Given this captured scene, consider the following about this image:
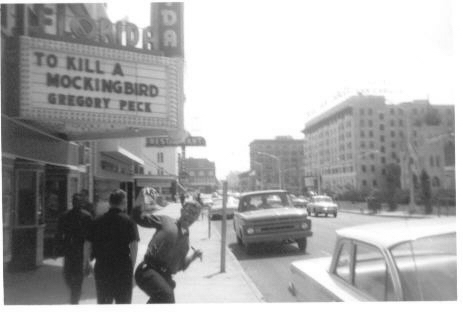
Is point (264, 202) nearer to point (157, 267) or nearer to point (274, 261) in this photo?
point (274, 261)

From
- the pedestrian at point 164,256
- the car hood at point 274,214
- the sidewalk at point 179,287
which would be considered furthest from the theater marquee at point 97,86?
the car hood at point 274,214

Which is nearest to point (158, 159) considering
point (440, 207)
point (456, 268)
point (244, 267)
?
point (440, 207)

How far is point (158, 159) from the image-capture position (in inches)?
1305

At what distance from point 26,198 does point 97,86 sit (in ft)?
9.92

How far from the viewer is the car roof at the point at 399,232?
10.3ft

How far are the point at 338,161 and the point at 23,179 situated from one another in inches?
3384

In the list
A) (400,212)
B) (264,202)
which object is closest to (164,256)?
(264,202)

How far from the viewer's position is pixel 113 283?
4.68 metres

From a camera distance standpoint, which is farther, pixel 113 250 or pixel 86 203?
pixel 86 203

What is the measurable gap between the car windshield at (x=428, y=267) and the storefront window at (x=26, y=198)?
22.8ft

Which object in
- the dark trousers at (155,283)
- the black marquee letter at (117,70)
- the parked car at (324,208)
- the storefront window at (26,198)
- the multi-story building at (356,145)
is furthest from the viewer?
the multi-story building at (356,145)

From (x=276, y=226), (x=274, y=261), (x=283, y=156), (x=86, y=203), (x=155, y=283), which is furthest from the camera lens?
(x=283, y=156)

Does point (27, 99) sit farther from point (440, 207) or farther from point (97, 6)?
point (440, 207)

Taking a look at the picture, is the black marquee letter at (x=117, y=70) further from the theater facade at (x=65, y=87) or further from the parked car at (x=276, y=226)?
the parked car at (x=276, y=226)
